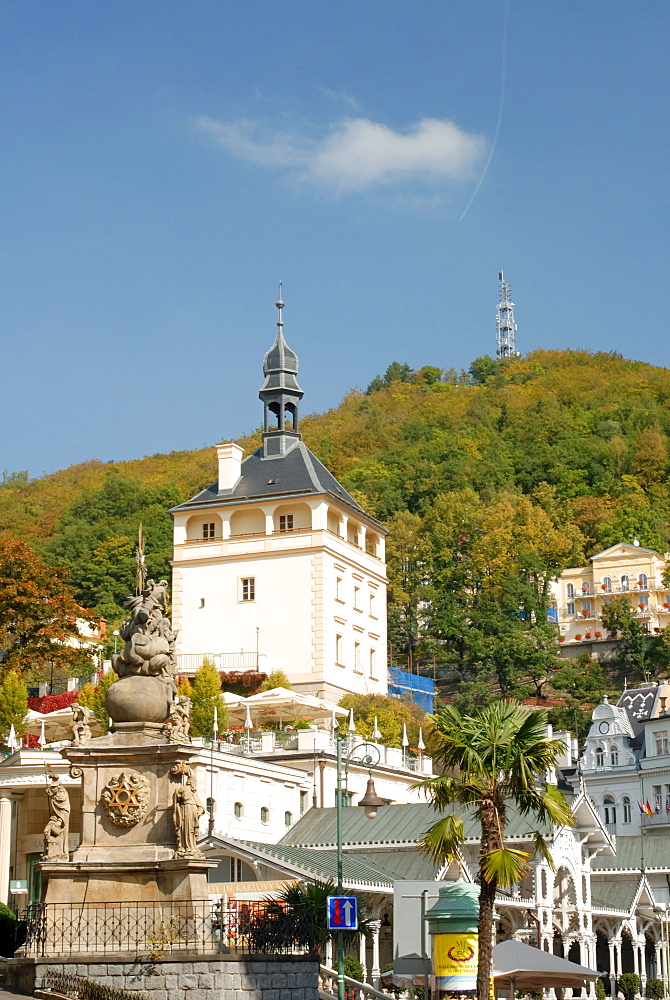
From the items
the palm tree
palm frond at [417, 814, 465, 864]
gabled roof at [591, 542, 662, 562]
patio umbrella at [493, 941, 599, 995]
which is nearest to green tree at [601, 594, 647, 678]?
gabled roof at [591, 542, 662, 562]

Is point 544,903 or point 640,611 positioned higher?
point 640,611

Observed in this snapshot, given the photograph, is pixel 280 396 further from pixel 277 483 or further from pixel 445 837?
pixel 445 837

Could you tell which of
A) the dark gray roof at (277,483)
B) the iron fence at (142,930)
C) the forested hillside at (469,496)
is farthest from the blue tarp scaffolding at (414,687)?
the iron fence at (142,930)

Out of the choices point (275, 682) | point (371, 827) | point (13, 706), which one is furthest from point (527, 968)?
point (275, 682)

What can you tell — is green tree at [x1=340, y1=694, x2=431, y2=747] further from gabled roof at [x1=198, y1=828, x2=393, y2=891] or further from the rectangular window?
gabled roof at [x1=198, y1=828, x2=393, y2=891]

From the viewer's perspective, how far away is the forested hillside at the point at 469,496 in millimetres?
109625

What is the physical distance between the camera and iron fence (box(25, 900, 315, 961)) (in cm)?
2384

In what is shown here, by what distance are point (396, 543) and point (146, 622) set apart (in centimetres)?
9191

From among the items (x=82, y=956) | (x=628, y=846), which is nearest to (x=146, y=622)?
(x=82, y=956)

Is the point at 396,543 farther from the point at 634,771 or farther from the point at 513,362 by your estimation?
the point at 513,362

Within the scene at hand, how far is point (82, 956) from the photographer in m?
23.7

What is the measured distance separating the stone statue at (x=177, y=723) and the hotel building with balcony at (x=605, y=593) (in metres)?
91.2

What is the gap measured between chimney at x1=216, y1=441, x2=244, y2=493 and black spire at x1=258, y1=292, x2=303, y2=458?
1704 millimetres

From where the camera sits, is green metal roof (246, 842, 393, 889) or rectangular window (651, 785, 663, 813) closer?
green metal roof (246, 842, 393, 889)
